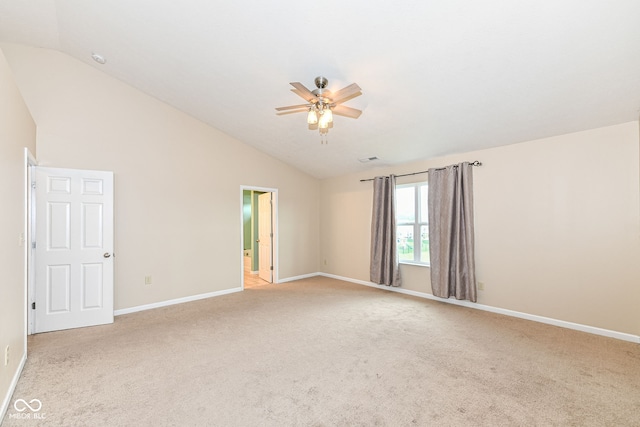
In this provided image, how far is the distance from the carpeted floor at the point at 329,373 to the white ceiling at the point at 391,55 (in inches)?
101

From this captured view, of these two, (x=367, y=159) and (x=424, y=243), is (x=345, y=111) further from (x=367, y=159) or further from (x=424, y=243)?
(x=424, y=243)

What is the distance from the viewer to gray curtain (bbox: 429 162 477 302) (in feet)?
13.9

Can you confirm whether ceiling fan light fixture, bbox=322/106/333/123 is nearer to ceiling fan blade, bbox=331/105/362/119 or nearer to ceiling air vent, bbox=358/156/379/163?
ceiling fan blade, bbox=331/105/362/119

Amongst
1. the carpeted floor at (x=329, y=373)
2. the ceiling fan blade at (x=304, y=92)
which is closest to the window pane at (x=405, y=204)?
the carpeted floor at (x=329, y=373)

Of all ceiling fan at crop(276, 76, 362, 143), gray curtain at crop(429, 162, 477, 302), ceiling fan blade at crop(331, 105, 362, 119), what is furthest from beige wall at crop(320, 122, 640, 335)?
ceiling fan at crop(276, 76, 362, 143)

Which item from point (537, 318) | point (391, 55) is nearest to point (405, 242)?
point (537, 318)

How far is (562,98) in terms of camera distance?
2922 mm

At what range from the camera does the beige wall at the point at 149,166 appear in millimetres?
3742

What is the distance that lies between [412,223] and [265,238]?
3.17m

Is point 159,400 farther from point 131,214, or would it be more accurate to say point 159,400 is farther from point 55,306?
point 131,214

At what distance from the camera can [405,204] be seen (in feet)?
17.4

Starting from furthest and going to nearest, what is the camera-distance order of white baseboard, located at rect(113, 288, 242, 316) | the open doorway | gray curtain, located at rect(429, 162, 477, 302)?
the open doorway < gray curtain, located at rect(429, 162, 477, 302) < white baseboard, located at rect(113, 288, 242, 316)

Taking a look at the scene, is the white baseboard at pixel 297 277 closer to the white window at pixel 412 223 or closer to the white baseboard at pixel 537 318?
the white baseboard at pixel 537 318

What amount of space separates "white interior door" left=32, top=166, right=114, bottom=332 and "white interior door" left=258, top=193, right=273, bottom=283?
2.93 meters
